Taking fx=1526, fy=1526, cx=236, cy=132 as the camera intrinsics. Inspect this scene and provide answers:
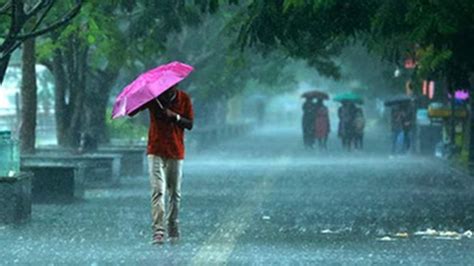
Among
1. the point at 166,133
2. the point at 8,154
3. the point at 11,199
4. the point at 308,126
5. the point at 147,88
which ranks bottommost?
the point at 11,199

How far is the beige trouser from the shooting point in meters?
16.9

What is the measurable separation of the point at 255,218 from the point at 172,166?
447 centimetres

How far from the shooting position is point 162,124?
55.9ft

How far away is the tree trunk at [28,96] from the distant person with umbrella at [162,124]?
45.1ft

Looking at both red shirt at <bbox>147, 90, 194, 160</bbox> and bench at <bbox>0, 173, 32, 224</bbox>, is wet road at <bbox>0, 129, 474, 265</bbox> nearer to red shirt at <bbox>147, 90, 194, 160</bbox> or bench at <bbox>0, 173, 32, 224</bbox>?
bench at <bbox>0, 173, 32, 224</bbox>

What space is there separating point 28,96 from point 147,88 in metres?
14.6

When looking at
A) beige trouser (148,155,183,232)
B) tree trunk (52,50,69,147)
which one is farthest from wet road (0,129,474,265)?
tree trunk (52,50,69,147)

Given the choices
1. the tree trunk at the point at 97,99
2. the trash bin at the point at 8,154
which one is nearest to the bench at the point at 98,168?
the tree trunk at the point at 97,99

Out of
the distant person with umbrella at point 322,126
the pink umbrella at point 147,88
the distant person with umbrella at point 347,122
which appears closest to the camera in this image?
the pink umbrella at point 147,88

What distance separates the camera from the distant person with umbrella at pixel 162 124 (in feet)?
55.2

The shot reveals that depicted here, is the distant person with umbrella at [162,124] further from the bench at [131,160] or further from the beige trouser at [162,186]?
the bench at [131,160]

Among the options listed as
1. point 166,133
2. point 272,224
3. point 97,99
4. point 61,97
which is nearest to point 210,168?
point 97,99

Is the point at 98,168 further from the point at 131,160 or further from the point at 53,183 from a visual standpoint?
the point at 53,183

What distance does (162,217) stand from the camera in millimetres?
16906
